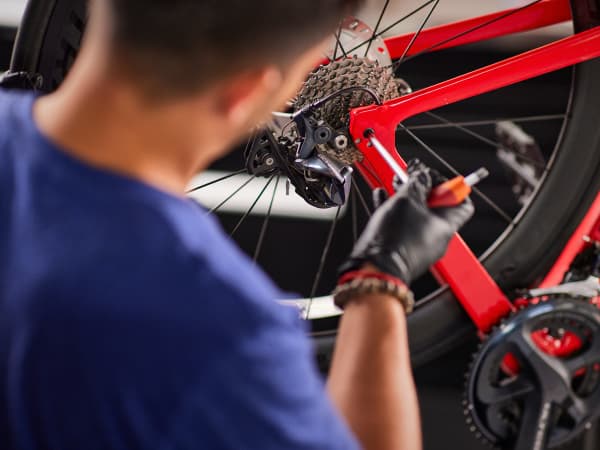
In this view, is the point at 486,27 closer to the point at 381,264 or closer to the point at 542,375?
the point at 542,375

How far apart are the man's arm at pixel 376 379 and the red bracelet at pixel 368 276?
15 millimetres

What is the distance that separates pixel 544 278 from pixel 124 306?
2.78 ft

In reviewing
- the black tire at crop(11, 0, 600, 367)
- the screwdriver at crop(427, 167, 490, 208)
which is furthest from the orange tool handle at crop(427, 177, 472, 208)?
the black tire at crop(11, 0, 600, 367)

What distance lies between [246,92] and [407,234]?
0.90ft

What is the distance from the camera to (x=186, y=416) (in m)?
0.49

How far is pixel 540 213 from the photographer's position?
4.09ft

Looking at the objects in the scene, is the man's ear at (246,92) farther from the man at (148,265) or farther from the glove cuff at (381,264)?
the glove cuff at (381,264)

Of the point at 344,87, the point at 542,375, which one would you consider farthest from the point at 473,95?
the point at 542,375

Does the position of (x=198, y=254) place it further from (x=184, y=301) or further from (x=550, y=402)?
(x=550, y=402)

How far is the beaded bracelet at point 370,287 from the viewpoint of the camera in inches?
27.9

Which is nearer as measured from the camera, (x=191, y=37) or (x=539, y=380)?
(x=191, y=37)

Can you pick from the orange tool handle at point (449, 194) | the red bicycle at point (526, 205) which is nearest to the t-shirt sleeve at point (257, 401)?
the orange tool handle at point (449, 194)

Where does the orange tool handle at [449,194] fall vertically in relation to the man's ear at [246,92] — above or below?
above

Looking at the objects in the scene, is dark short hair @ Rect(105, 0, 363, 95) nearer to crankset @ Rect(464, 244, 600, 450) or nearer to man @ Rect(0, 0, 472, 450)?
man @ Rect(0, 0, 472, 450)
